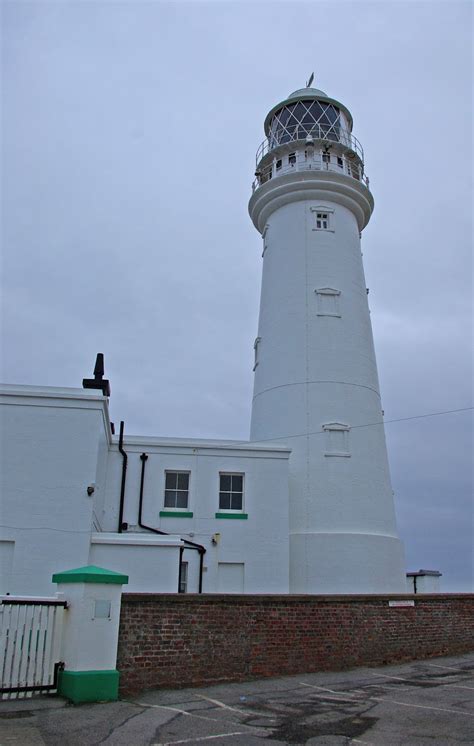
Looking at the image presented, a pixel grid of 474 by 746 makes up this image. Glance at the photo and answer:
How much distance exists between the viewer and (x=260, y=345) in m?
23.3

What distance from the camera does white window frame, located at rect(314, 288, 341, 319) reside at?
22.1 metres

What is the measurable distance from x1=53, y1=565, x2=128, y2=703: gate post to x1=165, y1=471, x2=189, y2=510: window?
9.17m

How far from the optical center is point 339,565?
62.5ft

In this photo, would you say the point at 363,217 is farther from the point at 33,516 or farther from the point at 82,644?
the point at 82,644

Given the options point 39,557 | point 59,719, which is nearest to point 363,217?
point 39,557

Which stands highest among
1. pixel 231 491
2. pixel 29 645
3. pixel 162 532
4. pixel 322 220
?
pixel 322 220

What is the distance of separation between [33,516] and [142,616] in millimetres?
6445

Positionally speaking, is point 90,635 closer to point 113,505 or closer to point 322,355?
point 113,505

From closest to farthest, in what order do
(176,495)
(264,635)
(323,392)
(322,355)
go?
(264,635) → (176,495) → (323,392) → (322,355)

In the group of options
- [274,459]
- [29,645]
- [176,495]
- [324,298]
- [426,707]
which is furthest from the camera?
[324,298]

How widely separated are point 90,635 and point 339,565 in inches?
424

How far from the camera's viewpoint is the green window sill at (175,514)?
62.4ft

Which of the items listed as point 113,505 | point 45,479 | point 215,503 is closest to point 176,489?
point 215,503

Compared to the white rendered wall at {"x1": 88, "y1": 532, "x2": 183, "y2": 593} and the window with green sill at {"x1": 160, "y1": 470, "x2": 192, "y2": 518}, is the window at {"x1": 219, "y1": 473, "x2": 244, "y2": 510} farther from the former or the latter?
the white rendered wall at {"x1": 88, "y1": 532, "x2": 183, "y2": 593}
